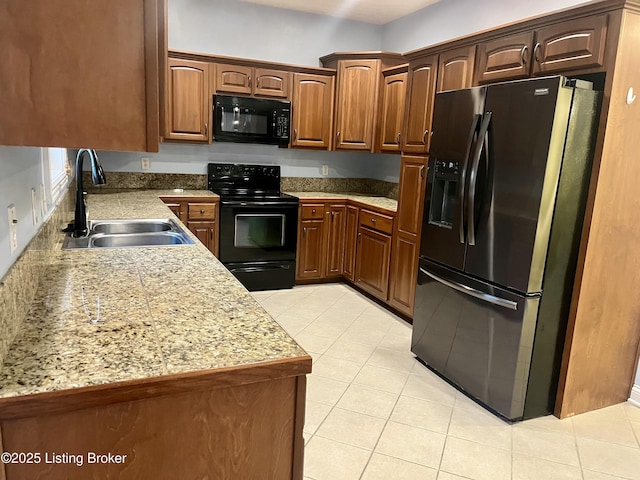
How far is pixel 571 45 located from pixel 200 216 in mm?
3034

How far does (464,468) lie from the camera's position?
202 centimetres

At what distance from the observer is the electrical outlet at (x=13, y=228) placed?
109 cm

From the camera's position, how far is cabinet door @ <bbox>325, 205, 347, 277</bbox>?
15.0ft

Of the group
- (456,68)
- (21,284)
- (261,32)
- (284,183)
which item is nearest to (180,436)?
(21,284)

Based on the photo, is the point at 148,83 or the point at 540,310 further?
the point at 540,310

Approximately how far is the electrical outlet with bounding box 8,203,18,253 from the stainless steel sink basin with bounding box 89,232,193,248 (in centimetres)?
118

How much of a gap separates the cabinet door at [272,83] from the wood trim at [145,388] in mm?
3722

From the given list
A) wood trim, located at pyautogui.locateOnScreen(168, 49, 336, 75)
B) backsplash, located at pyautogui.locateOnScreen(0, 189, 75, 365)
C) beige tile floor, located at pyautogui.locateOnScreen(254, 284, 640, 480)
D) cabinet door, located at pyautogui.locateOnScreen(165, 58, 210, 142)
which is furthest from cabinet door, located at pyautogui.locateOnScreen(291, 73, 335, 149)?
backsplash, located at pyautogui.locateOnScreen(0, 189, 75, 365)

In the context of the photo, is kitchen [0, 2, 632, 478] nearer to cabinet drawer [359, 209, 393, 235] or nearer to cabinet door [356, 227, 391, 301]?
cabinet drawer [359, 209, 393, 235]

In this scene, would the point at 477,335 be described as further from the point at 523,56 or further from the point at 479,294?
the point at 523,56

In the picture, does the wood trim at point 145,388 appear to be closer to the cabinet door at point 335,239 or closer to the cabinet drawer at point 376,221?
the cabinet drawer at point 376,221

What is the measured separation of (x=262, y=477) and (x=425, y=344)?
209 cm

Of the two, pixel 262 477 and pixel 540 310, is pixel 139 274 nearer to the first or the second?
pixel 262 477

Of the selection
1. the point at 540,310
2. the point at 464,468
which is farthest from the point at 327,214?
the point at 464,468
